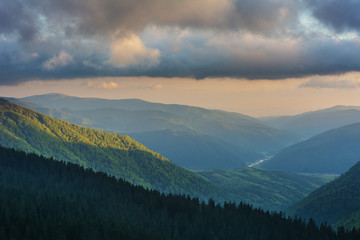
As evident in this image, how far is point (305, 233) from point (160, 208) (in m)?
73.2

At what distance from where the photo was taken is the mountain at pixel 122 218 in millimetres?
117875

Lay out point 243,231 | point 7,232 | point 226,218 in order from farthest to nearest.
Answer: point 226,218 < point 243,231 < point 7,232

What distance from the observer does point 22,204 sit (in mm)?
127625

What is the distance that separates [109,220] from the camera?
135875 millimetres

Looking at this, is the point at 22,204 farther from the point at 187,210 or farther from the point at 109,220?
the point at 187,210

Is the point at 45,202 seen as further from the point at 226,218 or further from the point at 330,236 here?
the point at 330,236

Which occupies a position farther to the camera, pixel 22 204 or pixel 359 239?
pixel 359 239

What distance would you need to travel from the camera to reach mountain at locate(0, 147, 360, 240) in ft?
387

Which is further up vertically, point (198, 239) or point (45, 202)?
point (45, 202)

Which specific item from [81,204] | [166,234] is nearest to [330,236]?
[166,234]

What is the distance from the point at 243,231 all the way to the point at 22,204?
95970 mm

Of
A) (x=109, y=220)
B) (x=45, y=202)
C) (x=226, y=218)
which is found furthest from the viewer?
(x=226, y=218)

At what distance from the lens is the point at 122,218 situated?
14612 cm

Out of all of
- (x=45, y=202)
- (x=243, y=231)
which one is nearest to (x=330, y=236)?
(x=243, y=231)
